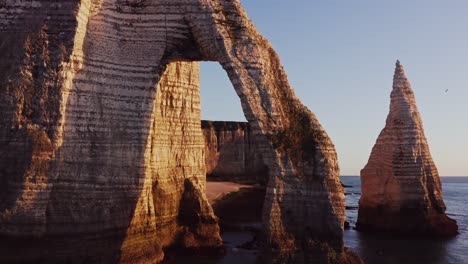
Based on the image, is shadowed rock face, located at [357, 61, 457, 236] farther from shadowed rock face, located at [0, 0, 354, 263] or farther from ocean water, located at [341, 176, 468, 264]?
shadowed rock face, located at [0, 0, 354, 263]

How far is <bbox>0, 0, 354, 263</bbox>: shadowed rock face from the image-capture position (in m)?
12.9

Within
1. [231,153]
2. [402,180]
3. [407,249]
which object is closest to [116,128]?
[407,249]

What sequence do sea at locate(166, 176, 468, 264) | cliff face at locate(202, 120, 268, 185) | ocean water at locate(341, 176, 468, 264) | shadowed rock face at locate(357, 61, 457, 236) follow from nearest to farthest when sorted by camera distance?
sea at locate(166, 176, 468, 264), ocean water at locate(341, 176, 468, 264), shadowed rock face at locate(357, 61, 457, 236), cliff face at locate(202, 120, 268, 185)

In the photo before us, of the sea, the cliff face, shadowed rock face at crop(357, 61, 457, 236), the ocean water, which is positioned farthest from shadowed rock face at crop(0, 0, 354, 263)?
the cliff face

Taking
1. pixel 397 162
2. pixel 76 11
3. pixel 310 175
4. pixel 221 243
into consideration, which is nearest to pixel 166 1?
pixel 76 11

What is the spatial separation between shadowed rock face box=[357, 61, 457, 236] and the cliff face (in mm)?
29398

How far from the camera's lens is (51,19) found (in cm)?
1362

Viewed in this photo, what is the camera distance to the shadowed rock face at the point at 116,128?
12938mm

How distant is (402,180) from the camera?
75.3 feet

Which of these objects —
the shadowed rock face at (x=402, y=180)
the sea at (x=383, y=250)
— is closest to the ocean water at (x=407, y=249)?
the sea at (x=383, y=250)

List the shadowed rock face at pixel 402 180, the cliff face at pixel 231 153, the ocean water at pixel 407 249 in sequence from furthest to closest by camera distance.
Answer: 1. the cliff face at pixel 231 153
2. the shadowed rock face at pixel 402 180
3. the ocean water at pixel 407 249

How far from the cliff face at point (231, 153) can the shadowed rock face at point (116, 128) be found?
37903 millimetres

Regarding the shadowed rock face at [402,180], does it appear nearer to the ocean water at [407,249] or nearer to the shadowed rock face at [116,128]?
the ocean water at [407,249]

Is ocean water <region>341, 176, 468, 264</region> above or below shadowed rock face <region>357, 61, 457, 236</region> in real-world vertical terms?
below
